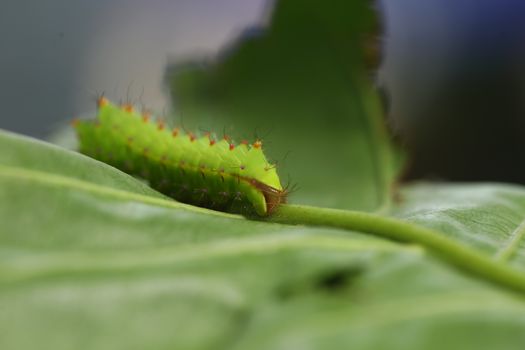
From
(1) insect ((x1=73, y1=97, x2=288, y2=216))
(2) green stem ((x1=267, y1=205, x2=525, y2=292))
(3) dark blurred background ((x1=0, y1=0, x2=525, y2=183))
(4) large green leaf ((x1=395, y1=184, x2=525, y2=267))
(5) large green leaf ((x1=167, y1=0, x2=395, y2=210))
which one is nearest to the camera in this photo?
(2) green stem ((x1=267, y1=205, x2=525, y2=292))

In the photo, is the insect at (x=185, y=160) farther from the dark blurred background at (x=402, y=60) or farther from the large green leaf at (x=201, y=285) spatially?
the dark blurred background at (x=402, y=60)

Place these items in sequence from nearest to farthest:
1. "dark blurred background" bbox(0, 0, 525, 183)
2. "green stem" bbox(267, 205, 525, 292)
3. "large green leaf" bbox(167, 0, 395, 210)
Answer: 1. "green stem" bbox(267, 205, 525, 292)
2. "large green leaf" bbox(167, 0, 395, 210)
3. "dark blurred background" bbox(0, 0, 525, 183)

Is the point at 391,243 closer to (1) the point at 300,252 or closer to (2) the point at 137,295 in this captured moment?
(1) the point at 300,252

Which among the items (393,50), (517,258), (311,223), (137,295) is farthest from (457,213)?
(393,50)

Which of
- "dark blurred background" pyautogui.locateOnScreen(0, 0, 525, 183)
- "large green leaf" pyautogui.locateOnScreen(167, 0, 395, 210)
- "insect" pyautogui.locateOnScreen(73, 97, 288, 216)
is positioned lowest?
"insect" pyautogui.locateOnScreen(73, 97, 288, 216)

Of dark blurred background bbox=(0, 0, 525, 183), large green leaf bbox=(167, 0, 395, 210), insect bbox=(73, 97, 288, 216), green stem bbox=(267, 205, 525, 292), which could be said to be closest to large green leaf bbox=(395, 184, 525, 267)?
green stem bbox=(267, 205, 525, 292)

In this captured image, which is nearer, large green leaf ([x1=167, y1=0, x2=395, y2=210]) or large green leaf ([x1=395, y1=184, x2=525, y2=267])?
large green leaf ([x1=395, y1=184, x2=525, y2=267])

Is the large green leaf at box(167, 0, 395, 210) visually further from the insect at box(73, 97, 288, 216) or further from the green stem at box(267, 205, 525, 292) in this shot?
the green stem at box(267, 205, 525, 292)
